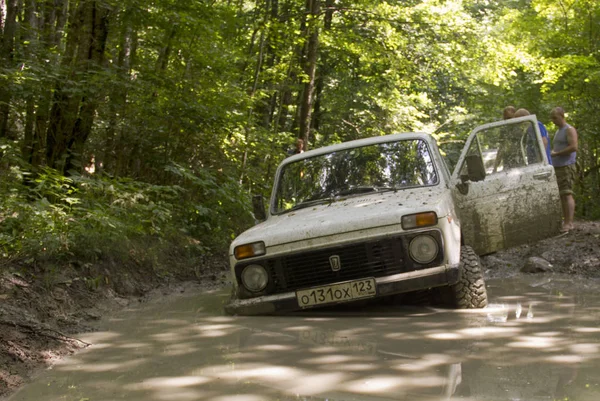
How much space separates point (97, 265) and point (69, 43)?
3832 mm

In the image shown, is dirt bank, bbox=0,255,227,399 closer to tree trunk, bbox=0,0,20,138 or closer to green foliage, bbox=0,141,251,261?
green foliage, bbox=0,141,251,261

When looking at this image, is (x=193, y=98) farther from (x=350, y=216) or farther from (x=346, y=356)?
(x=346, y=356)

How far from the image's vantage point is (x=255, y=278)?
5844mm

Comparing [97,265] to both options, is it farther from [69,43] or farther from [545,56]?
[545,56]

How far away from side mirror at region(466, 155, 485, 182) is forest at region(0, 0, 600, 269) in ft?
12.4

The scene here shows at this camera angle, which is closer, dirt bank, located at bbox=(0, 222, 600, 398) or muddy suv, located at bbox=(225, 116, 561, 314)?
dirt bank, located at bbox=(0, 222, 600, 398)

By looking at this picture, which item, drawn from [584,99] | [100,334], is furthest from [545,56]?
[100,334]

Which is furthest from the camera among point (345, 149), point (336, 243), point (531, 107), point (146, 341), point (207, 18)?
point (531, 107)

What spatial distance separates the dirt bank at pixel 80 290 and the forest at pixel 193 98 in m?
0.28

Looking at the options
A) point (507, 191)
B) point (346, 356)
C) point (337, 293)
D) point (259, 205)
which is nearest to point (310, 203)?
point (259, 205)

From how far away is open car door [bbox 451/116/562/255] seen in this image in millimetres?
7180

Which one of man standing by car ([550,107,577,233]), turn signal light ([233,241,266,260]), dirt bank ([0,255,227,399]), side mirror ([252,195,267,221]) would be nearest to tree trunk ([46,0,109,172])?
dirt bank ([0,255,227,399])

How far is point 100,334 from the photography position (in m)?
5.35

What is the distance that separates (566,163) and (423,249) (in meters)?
5.44
